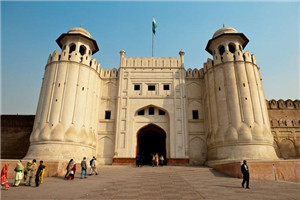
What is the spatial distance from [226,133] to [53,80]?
16114 mm

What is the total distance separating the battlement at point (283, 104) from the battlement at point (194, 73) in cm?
920

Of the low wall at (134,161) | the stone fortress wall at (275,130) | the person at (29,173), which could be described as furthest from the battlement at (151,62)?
the person at (29,173)

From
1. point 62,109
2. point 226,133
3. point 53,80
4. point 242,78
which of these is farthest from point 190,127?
point 53,80

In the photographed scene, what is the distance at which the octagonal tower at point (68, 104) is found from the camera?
16.6m

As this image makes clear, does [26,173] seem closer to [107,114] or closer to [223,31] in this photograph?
[107,114]

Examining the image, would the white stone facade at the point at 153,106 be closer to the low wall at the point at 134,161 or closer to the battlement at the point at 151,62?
the battlement at the point at 151,62

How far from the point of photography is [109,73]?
22922mm

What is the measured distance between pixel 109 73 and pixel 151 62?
4.88 m

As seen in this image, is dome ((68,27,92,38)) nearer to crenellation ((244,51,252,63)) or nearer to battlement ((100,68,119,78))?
battlement ((100,68,119,78))

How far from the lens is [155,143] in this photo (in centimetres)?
2703

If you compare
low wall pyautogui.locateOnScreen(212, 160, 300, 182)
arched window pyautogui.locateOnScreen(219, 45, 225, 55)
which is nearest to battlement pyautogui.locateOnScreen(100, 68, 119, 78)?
arched window pyautogui.locateOnScreen(219, 45, 225, 55)

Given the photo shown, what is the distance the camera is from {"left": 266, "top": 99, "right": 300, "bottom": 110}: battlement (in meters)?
23.9

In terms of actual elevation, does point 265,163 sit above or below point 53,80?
Answer: below

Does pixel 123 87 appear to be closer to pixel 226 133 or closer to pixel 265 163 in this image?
pixel 226 133
